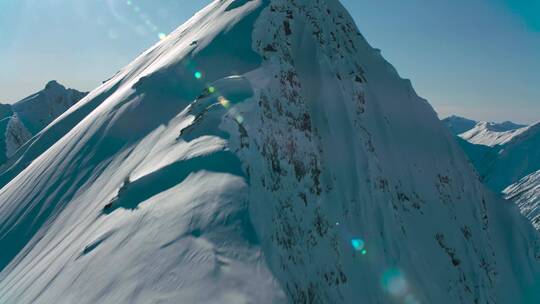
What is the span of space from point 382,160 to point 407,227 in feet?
14.7

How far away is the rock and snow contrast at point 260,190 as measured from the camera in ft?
30.8

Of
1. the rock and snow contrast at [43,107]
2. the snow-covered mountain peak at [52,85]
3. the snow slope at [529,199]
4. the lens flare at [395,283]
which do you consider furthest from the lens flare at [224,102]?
the snow slope at [529,199]

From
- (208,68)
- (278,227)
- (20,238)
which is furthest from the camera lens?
(208,68)

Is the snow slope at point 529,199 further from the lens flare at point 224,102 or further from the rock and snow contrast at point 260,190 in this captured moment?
the lens flare at point 224,102

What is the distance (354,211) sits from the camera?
18484 mm

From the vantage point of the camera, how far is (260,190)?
12.1 meters

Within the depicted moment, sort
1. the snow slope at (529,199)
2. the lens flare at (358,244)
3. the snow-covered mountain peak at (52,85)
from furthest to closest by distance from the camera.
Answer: the snow slope at (529,199)
the snow-covered mountain peak at (52,85)
the lens flare at (358,244)

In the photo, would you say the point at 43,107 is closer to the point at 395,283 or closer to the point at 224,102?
the point at 224,102

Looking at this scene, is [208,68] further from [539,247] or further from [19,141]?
[19,141]

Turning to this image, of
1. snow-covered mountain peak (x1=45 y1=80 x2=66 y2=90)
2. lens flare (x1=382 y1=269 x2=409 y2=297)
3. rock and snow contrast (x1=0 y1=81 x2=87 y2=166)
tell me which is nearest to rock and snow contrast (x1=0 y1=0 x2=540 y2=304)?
lens flare (x1=382 y1=269 x2=409 y2=297)

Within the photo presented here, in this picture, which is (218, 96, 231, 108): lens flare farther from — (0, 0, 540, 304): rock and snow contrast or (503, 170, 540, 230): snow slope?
(503, 170, 540, 230): snow slope

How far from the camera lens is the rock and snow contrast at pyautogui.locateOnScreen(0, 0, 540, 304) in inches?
370

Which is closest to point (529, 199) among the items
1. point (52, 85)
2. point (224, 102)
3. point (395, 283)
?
point (395, 283)

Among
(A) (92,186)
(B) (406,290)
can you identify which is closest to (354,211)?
(B) (406,290)
